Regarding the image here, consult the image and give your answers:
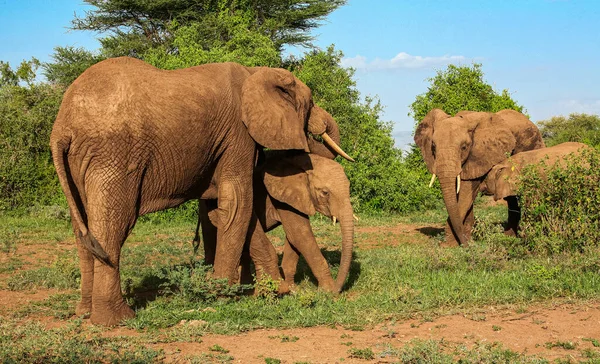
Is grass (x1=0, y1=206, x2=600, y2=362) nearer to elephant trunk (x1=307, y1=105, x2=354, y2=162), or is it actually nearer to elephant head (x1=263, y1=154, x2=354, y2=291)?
elephant head (x1=263, y1=154, x2=354, y2=291)

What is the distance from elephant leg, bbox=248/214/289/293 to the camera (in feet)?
28.8

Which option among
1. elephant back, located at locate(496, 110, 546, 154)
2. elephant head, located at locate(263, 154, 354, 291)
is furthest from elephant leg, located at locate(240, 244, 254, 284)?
elephant back, located at locate(496, 110, 546, 154)

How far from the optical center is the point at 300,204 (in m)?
8.67

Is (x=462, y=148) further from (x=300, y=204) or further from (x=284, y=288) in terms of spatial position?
(x=284, y=288)

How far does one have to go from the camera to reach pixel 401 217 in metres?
16.8

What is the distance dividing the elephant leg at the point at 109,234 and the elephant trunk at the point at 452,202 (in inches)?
250

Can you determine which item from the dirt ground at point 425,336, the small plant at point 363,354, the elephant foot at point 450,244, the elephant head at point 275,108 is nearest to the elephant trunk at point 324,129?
the elephant head at point 275,108

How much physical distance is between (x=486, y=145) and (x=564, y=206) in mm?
2758

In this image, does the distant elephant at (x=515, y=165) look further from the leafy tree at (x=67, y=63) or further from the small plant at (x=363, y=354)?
the leafy tree at (x=67, y=63)

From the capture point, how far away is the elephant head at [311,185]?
27.7 feet

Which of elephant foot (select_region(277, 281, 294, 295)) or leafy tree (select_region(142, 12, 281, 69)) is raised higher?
leafy tree (select_region(142, 12, 281, 69))

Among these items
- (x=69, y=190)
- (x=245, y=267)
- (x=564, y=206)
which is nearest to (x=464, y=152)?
(x=564, y=206)

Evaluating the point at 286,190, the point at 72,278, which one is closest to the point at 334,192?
the point at 286,190

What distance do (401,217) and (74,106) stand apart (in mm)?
10977
